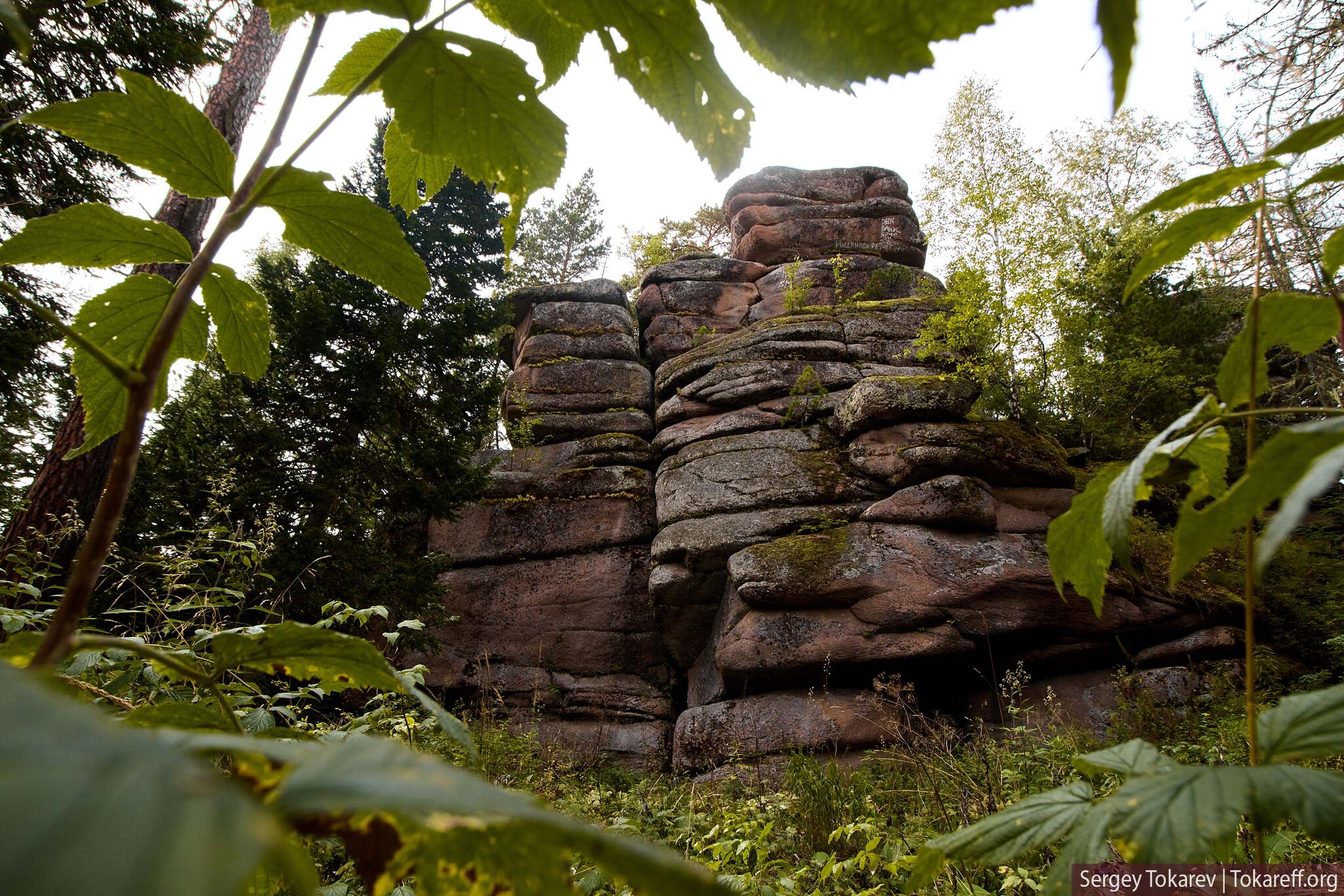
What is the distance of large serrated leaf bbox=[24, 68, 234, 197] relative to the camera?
54 cm

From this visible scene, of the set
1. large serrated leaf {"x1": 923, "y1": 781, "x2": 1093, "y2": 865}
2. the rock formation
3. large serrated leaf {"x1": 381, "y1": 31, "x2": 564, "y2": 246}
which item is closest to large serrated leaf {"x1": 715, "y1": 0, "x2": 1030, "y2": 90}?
large serrated leaf {"x1": 381, "y1": 31, "x2": 564, "y2": 246}

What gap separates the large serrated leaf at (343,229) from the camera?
56 centimetres

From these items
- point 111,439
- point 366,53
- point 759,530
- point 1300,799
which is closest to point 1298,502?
point 1300,799

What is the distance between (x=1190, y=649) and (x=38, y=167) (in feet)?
43.9

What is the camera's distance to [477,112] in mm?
595

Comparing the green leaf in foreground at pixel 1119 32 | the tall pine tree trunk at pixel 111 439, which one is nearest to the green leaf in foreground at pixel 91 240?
the green leaf in foreground at pixel 1119 32

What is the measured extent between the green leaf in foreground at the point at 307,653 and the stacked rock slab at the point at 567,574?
8802mm

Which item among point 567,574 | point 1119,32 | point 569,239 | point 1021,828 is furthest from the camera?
point 569,239

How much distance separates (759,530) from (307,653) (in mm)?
9005

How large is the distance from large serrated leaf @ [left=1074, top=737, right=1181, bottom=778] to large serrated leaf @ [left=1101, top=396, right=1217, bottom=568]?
0.18 m

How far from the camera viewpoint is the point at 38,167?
6.36 metres

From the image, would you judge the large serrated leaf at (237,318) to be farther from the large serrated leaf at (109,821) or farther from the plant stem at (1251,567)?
the plant stem at (1251,567)

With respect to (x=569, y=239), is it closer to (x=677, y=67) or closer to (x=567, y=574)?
(x=567, y=574)

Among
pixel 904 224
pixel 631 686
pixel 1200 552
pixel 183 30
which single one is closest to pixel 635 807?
pixel 1200 552
